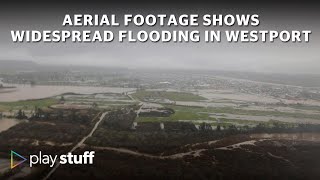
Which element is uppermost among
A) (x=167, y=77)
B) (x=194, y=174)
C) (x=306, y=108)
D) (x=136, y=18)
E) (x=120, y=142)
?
(x=136, y=18)

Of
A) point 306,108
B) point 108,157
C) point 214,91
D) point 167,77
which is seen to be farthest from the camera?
point 167,77

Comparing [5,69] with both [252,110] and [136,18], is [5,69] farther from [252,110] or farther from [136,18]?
[252,110]

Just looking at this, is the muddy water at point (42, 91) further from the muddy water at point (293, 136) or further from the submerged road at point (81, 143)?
the muddy water at point (293, 136)

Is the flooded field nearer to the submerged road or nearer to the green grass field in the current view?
the green grass field

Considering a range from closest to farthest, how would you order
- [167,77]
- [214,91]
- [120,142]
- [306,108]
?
[120,142], [306,108], [214,91], [167,77]

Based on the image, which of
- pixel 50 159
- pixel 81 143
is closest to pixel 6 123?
pixel 81 143

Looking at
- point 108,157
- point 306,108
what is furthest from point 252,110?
point 108,157

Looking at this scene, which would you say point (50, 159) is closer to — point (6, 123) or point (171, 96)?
point (6, 123)
